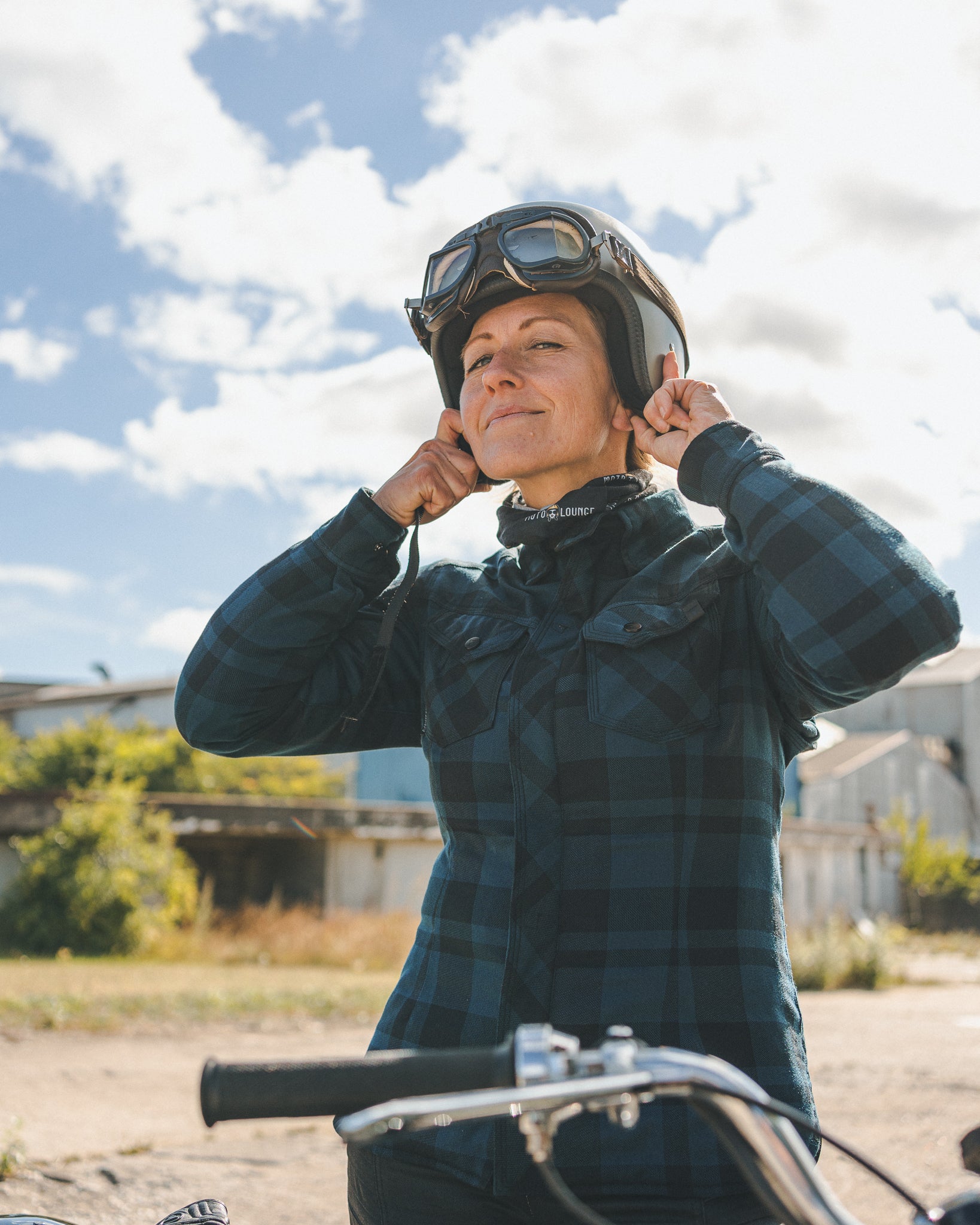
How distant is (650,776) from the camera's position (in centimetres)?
168

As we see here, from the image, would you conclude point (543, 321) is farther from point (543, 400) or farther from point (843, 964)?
point (843, 964)

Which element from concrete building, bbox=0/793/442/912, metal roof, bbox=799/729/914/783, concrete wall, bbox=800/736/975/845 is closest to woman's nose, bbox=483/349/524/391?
concrete building, bbox=0/793/442/912

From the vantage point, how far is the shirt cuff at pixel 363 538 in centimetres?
210

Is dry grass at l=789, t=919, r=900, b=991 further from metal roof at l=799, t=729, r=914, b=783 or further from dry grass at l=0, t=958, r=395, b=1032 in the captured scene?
metal roof at l=799, t=729, r=914, b=783

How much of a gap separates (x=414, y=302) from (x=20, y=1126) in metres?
4.02

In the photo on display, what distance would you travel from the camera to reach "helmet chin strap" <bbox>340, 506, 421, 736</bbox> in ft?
6.91

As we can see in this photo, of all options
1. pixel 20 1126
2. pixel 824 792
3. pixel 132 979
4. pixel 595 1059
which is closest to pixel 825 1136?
pixel 595 1059

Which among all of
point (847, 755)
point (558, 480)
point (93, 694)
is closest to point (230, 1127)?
point (558, 480)

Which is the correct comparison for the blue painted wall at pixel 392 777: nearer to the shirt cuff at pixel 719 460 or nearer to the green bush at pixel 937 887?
the green bush at pixel 937 887

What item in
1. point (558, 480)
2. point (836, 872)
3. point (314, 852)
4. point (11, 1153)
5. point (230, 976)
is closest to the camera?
point (558, 480)

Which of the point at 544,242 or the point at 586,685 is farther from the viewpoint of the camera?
the point at 544,242

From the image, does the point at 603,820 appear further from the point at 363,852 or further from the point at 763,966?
the point at 363,852

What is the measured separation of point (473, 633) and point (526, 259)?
757mm

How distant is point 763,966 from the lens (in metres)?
1.63
